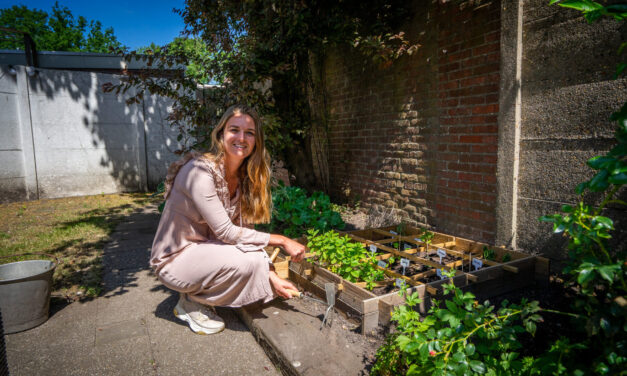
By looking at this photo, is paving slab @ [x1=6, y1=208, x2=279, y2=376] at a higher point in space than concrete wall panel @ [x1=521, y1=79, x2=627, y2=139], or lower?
lower

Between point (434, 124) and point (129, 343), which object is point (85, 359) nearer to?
point (129, 343)

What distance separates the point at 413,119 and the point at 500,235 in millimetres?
1915

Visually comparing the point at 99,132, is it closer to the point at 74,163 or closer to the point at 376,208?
the point at 74,163

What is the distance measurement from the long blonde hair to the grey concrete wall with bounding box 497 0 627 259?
7.76 feet

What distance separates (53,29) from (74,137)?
129 feet

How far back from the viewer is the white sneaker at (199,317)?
2803 millimetres

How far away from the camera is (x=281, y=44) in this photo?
5.48 m

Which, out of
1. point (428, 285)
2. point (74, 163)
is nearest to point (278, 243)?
point (428, 285)

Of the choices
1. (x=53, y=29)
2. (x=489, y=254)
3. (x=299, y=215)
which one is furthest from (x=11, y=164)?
(x=53, y=29)

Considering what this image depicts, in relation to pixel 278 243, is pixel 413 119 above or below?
above

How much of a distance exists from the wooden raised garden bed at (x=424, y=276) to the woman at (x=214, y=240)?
1.37 feet

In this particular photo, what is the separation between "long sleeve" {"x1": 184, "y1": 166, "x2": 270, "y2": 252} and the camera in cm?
261

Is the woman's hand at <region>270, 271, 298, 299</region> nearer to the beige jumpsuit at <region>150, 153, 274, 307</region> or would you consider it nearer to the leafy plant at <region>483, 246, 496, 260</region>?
the beige jumpsuit at <region>150, 153, 274, 307</region>

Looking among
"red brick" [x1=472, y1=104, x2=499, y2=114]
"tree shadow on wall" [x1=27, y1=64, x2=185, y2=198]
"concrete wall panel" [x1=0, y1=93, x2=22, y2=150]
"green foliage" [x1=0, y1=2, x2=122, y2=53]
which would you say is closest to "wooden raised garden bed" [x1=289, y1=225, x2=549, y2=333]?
"red brick" [x1=472, y1=104, x2=499, y2=114]
